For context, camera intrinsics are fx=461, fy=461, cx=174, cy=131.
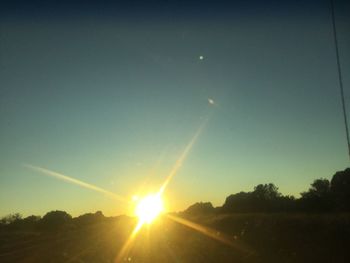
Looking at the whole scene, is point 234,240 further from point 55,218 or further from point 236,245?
point 55,218

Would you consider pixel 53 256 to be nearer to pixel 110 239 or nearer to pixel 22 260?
pixel 22 260

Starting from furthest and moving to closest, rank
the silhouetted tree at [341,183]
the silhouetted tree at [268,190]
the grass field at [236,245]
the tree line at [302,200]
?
the silhouetted tree at [268,190] < the silhouetted tree at [341,183] < the tree line at [302,200] < the grass field at [236,245]

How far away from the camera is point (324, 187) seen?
272ft

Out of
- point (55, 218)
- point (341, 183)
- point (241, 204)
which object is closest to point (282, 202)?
point (241, 204)

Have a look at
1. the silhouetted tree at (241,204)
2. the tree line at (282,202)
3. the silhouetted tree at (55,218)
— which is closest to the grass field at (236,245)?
the tree line at (282,202)

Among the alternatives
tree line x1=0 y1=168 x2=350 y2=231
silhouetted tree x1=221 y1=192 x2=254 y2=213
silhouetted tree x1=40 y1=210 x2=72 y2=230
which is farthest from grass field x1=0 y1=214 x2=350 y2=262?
silhouetted tree x1=40 y1=210 x2=72 y2=230

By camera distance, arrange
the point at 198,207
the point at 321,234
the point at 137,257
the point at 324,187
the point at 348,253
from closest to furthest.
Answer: the point at 348,253 < the point at 321,234 < the point at 137,257 < the point at 324,187 < the point at 198,207

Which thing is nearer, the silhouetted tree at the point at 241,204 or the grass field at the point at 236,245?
the grass field at the point at 236,245

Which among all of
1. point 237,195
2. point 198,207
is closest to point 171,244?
point 237,195

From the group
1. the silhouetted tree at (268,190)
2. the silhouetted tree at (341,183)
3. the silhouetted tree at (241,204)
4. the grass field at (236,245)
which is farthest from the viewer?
the silhouetted tree at (268,190)

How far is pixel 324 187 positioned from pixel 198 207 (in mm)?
32307

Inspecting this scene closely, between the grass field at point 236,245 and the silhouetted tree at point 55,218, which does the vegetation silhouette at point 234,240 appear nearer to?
the grass field at point 236,245

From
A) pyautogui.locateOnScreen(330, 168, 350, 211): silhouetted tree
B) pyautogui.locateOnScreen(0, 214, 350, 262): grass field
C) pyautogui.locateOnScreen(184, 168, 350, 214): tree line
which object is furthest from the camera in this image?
pyautogui.locateOnScreen(330, 168, 350, 211): silhouetted tree

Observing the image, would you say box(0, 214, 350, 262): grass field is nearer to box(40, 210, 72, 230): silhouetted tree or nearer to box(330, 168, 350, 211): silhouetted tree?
box(330, 168, 350, 211): silhouetted tree
